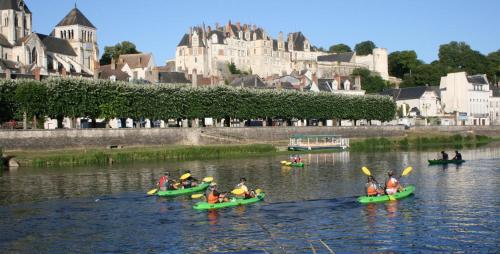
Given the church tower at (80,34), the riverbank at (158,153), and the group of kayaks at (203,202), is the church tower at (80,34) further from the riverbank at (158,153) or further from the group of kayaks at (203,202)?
the group of kayaks at (203,202)

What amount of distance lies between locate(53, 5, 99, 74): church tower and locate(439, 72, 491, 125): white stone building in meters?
77.6

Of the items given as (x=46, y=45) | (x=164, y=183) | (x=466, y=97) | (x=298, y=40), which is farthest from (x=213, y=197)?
(x=298, y=40)

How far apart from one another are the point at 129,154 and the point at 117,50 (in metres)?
101

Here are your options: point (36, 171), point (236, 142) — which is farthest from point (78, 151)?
point (236, 142)

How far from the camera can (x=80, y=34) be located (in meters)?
145

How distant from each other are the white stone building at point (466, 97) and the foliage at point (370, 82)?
2096cm

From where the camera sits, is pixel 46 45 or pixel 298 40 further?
pixel 298 40

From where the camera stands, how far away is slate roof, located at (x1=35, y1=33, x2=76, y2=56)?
12931cm

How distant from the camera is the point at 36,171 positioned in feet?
193

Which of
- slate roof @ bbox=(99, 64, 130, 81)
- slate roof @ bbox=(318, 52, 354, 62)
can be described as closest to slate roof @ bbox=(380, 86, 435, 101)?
slate roof @ bbox=(318, 52, 354, 62)

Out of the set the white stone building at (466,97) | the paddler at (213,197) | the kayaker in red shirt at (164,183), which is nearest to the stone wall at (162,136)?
the kayaker in red shirt at (164,183)

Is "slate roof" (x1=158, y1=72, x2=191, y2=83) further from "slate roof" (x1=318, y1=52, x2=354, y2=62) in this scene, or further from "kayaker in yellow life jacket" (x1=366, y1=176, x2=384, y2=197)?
"kayaker in yellow life jacket" (x1=366, y1=176, x2=384, y2=197)

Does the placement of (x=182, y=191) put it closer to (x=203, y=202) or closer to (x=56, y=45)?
(x=203, y=202)

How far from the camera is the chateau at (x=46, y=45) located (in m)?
119
